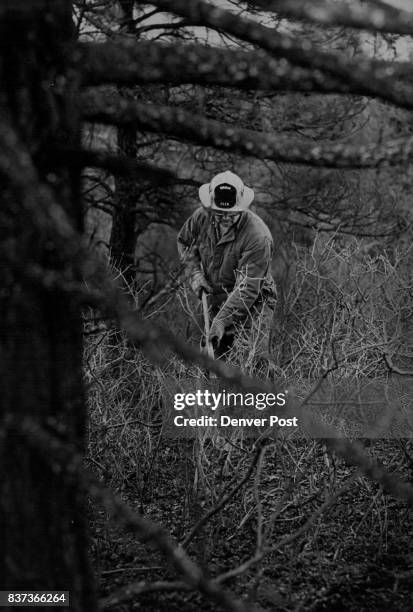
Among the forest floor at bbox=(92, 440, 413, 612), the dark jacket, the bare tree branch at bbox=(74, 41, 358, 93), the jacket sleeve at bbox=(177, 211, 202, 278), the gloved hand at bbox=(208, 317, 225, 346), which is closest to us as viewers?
the bare tree branch at bbox=(74, 41, 358, 93)

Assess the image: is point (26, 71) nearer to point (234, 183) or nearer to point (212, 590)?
point (212, 590)

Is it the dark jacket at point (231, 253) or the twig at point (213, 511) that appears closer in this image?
the twig at point (213, 511)

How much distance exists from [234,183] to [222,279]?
2.47ft

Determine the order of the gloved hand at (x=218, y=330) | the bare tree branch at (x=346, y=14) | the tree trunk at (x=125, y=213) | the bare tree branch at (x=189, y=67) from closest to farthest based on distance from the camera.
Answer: the bare tree branch at (x=346, y=14) < the bare tree branch at (x=189, y=67) < the gloved hand at (x=218, y=330) < the tree trunk at (x=125, y=213)

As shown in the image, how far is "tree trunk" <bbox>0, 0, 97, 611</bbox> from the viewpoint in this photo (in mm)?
1625

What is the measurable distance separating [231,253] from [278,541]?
262 centimetres

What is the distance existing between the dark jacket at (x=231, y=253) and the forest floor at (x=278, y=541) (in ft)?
5.13

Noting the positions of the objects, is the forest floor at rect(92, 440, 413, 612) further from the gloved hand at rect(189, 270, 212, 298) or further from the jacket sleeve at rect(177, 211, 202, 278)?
the jacket sleeve at rect(177, 211, 202, 278)

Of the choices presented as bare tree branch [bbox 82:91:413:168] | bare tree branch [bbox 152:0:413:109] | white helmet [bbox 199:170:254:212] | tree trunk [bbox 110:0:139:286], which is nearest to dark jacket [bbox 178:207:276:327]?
white helmet [bbox 199:170:254:212]

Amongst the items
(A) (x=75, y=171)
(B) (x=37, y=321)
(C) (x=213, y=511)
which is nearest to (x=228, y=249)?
(C) (x=213, y=511)

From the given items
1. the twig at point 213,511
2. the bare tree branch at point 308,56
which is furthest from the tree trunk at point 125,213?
the bare tree branch at point 308,56

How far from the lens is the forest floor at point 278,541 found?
9.78 ft

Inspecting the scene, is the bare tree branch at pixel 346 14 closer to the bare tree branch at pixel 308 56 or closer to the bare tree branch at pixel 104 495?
the bare tree branch at pixel 308 56

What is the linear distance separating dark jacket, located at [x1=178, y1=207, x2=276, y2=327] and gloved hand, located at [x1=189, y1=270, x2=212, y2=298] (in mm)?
61
